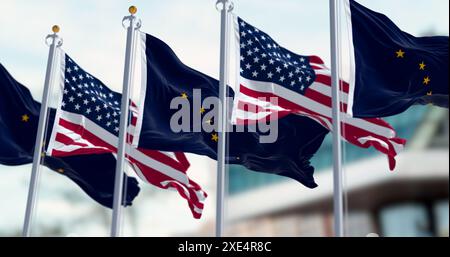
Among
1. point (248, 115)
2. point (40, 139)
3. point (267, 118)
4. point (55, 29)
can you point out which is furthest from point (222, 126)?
point (55, 29)

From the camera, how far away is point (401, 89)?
34.7 feet

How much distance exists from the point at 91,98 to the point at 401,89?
575 cm

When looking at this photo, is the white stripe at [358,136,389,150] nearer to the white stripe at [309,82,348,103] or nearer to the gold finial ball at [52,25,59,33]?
the white stripe at [309,82,348,103]

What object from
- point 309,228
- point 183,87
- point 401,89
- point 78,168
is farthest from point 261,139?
point 309,228

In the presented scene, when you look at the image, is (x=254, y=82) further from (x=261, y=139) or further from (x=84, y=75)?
(x=84, y=75)

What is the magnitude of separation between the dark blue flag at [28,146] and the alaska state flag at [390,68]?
6.12 m

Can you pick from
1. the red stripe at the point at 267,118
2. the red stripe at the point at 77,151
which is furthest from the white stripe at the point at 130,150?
the red stripe at the point at 267,118

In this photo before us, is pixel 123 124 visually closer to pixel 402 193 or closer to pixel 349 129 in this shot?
pixel 349 129

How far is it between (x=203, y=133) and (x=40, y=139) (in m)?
3.24

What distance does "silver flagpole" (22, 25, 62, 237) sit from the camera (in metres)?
12.5

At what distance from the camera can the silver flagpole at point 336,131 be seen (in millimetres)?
9773

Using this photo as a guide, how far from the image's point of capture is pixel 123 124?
461 inches

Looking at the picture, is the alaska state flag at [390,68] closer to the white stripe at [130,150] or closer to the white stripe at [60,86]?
the white stripe at [130,150]
